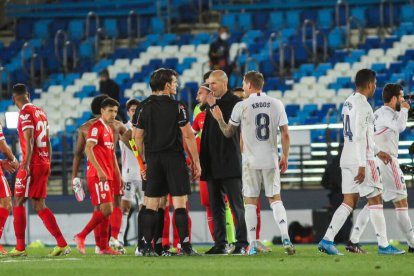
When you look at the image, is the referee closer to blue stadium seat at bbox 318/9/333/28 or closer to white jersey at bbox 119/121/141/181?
white jersey at bbox 119/121/141/181

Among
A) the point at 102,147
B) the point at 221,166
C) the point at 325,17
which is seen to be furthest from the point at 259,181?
the point at 325,17

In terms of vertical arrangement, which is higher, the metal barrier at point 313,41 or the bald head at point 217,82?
the metal barrier at point 313,41

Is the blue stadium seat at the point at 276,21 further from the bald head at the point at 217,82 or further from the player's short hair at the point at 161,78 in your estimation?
the player's short hair at the point at 161,78

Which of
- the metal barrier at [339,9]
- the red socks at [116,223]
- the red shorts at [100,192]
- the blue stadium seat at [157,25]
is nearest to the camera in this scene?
the red shorts at [100,192]

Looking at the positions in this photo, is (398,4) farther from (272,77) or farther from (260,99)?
(260,99)

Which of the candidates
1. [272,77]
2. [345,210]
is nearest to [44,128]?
[345,210]

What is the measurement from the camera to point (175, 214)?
14.2 metres

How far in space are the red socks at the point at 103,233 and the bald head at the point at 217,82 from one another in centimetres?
236

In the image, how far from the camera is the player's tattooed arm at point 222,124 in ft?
47.0

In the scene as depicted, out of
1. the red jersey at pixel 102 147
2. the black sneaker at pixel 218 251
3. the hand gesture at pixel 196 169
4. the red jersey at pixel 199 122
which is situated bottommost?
the black sneaker at pixel 218 251

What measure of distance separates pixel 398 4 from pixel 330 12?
5.65ft

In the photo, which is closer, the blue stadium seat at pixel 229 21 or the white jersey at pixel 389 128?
the white jersey at pixel 389 128

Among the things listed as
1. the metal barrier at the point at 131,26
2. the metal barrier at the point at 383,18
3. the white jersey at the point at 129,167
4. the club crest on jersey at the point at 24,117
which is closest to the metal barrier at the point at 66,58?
the metal barrier at the point at 131,26

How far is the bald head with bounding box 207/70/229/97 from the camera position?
14789mm
